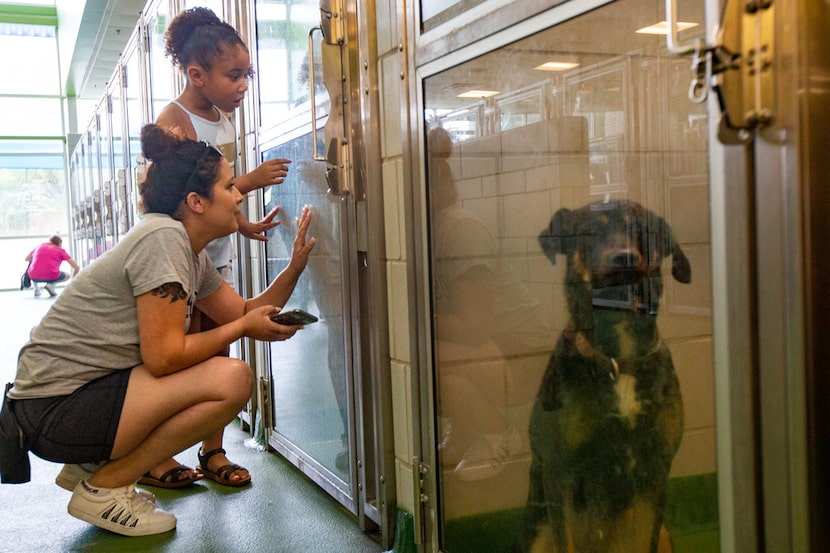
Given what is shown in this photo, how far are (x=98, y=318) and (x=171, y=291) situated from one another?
24cm

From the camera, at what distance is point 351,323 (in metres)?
2.12

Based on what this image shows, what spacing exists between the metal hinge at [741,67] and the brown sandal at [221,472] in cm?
206

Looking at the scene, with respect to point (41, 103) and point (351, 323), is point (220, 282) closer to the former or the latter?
point (351, 323)

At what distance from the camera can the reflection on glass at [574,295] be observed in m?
0.98

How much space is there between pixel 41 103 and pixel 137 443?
540 inches

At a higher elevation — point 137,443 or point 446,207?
point 446,207

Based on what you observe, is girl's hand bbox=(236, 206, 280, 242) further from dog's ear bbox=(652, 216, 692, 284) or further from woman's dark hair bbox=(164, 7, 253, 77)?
dog's ear bbox=(652, 216, 692, 284)

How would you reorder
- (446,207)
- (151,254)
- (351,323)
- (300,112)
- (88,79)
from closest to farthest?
(446,207) < (151,254) < (351,323) < (300,112) < (88,79)

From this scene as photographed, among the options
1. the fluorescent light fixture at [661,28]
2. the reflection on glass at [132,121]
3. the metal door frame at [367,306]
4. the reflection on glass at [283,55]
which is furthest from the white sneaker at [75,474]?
the reflection on glass at [132,121]

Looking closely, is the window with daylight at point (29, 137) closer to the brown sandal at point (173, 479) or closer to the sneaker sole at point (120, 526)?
the brown sandal at point (173, 479)

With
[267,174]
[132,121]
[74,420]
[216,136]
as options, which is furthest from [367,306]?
[132,121]

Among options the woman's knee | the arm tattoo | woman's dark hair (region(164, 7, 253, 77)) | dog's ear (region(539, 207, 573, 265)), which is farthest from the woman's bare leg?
dog's ear (region(539, 207, 573, 265))

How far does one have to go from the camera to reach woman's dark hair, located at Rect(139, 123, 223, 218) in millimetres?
2107

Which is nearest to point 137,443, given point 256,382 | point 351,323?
point 351,323
